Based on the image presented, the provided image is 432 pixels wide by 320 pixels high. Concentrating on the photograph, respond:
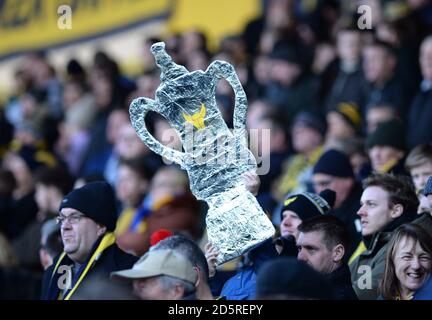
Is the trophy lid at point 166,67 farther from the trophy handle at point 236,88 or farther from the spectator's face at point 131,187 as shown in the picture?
the spectator's face at point 131,187

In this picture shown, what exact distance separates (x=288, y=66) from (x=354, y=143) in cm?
254

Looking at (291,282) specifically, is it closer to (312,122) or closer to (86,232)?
(86,232)

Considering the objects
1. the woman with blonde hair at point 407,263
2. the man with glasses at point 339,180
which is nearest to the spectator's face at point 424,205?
the woman with blonde hair at point 407,263

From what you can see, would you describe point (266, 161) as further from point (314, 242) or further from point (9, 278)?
point (314, 242)

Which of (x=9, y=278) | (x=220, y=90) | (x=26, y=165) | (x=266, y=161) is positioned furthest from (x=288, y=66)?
(x=9, y=278)

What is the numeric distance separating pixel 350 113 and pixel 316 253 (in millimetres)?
4071

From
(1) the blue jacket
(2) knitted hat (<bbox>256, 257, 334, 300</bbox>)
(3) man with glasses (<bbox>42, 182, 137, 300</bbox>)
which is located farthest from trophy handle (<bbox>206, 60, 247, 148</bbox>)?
(2) knitted hat (<bbox>256, 257, 334, 300</bbox>)

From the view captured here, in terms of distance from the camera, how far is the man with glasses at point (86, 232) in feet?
25.9

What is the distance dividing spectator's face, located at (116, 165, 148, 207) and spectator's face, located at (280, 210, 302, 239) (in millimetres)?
3566

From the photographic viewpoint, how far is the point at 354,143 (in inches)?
414

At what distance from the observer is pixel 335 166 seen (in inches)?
372

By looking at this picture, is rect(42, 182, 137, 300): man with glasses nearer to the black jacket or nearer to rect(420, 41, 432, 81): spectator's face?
the black jacket

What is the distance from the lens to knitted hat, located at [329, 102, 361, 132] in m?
11.2

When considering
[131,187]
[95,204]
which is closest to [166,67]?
[95,204]
